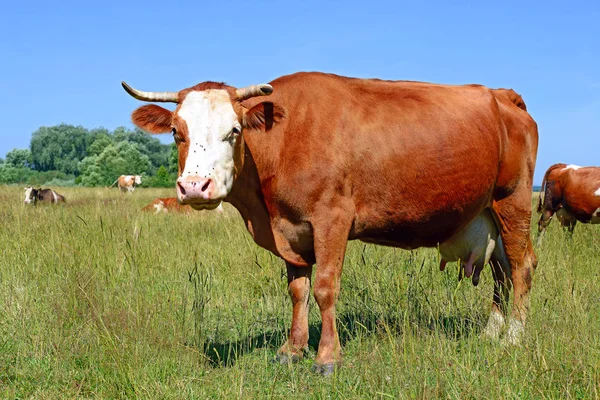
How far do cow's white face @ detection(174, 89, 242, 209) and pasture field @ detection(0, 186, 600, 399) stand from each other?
84cm

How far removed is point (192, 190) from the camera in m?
3.66

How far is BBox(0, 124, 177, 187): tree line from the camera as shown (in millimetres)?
67312

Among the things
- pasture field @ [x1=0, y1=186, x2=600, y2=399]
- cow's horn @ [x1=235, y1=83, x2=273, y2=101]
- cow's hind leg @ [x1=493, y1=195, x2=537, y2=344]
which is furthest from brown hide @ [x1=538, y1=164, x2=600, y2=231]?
cow's horn @ [x1=235, y1=83, x2=273, y2=101]

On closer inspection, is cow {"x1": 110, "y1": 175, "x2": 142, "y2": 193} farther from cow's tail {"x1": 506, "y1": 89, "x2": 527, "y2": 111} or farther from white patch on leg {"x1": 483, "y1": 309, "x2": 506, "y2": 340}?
white patch on leg {"x1": 483, "y1": 309, "x2": 506, "y2": 340}

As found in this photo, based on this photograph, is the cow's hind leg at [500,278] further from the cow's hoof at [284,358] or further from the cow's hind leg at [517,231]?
the cow's hoof at [284,358]

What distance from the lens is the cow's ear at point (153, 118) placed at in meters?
4.42

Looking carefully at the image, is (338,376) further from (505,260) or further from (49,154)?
(49,154)

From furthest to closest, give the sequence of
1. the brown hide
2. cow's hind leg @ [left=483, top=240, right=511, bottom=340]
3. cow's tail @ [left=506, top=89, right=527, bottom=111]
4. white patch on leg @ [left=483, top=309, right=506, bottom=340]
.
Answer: the brown hide < cow's tail @ [left=506, top=89, right=527, bottom=111] < cow's hind leg @ [left=483, top=240, right=511, bottom=340] < white patch on leg @ [left=483, top=309, right=506, bottom=340]

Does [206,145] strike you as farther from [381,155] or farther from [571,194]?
[571,194]

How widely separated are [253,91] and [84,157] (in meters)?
91.3

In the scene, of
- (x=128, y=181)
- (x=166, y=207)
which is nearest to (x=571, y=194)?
(x=166, y=207)

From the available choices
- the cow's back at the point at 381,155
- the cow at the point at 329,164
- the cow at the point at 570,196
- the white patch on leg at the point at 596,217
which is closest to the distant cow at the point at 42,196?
the cow at the point at 570,196

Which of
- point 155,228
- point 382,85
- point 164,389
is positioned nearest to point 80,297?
point 164,389

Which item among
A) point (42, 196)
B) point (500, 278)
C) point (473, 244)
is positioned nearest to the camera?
point (473, 244)
